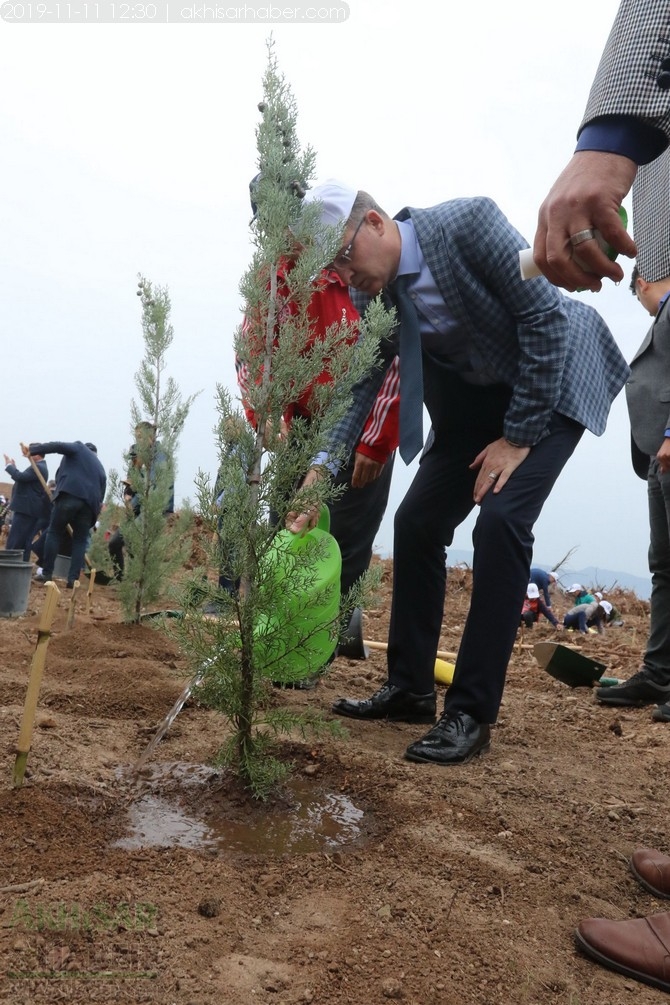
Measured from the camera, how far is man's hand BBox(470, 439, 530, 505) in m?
2.65

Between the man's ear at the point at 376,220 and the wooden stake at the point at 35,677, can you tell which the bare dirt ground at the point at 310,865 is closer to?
the wooden stake at the point at 35,677

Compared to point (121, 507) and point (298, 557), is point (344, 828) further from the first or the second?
point (121, 507)

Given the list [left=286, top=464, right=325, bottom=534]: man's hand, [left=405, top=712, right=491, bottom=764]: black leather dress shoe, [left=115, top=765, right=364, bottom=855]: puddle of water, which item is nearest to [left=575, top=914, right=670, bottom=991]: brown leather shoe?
[left=115, top=765, right=364, bottom=855]: puddle of water

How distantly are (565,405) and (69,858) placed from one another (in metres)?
1.99

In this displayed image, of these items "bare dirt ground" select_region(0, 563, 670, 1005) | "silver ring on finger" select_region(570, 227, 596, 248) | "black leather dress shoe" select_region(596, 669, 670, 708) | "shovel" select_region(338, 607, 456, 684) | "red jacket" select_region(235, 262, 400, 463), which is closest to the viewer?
"silver ring on finger" select_region(570, 227, 596, 248)

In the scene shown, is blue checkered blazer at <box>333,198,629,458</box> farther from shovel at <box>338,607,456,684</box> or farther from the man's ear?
shovel at <box>338,607,456,684</box>

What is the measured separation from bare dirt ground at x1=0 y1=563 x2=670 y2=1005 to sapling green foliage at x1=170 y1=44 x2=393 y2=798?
29cm

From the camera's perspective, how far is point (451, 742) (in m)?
2.64

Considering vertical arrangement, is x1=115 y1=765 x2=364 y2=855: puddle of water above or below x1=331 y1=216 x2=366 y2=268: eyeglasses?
below

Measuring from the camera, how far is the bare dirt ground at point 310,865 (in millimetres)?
1453

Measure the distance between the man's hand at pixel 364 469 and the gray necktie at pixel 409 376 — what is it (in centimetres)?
67

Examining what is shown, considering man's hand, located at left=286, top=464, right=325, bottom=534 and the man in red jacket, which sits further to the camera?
the man in red jacket

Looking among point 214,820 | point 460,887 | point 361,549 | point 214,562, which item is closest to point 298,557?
point 214,562

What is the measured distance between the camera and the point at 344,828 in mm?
2141
